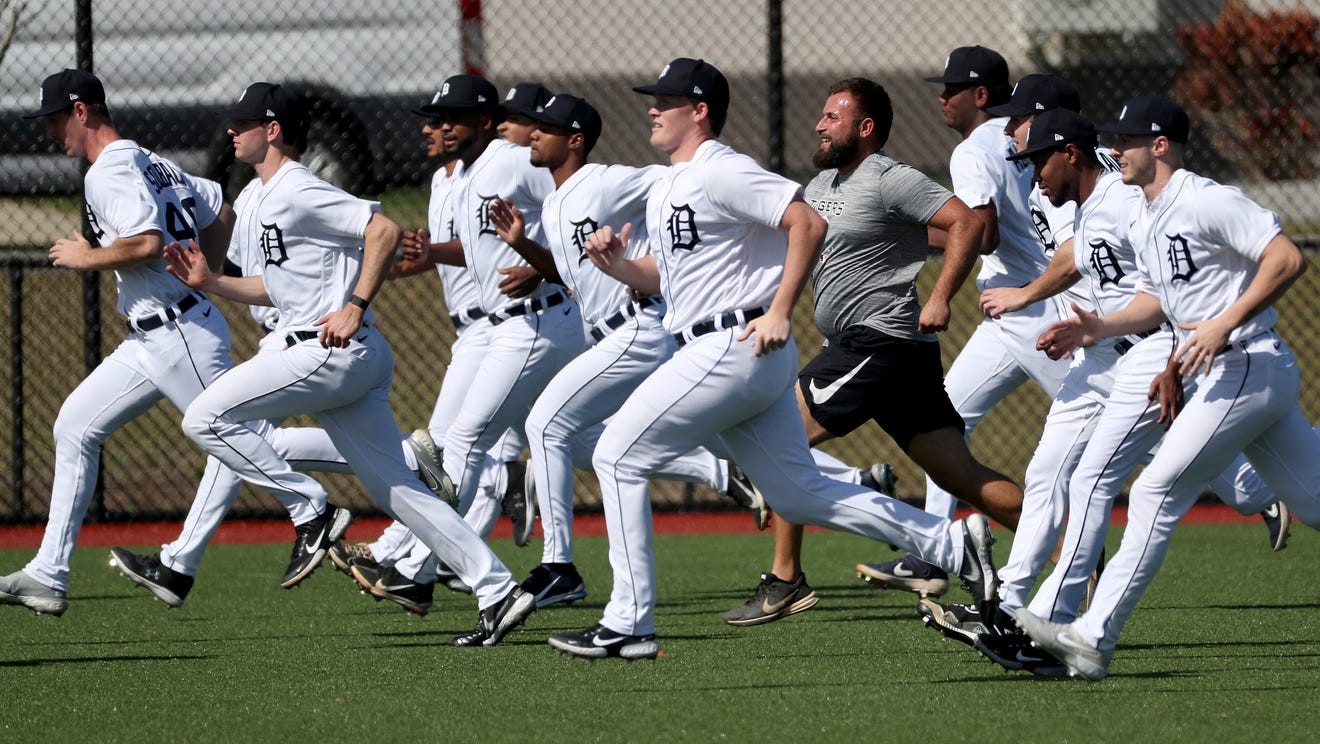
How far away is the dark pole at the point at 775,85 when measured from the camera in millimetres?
11336

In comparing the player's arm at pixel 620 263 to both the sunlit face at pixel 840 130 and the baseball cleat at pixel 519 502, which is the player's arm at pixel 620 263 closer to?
the sunlit face at pixel 840 130

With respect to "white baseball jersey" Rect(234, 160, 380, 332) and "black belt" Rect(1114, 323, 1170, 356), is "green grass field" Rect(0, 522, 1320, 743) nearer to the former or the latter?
"black belt" Rect(1114, 323, 1170, 356)

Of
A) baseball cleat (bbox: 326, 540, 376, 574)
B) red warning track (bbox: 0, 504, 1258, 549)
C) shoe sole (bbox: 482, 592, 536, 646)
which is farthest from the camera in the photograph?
red warning track (bbox: 0, 504, 1258, 549)

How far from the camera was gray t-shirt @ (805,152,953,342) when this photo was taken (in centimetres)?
698

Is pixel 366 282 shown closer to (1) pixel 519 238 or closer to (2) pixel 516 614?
(1) pixel 519 238

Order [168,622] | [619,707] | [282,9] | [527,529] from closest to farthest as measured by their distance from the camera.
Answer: [619,707], [168,622], [527,529], [282,9]

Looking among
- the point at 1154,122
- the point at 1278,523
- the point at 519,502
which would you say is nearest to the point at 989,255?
the point at 1278,523

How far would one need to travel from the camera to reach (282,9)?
12.8m

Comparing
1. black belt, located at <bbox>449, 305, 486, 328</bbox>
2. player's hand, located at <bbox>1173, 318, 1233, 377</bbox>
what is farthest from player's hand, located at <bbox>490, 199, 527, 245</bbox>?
player's hand, located at <bbox>1173, 318, 1233, 377</bbox>

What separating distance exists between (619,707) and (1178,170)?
238cm

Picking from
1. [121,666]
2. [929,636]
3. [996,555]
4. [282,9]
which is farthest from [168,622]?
[282,9]

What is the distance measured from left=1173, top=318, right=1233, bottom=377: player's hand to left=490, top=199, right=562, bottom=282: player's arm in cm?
278

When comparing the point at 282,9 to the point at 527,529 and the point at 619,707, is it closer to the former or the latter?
the point at 527,529

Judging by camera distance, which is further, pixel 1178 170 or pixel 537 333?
pixel 537 333
